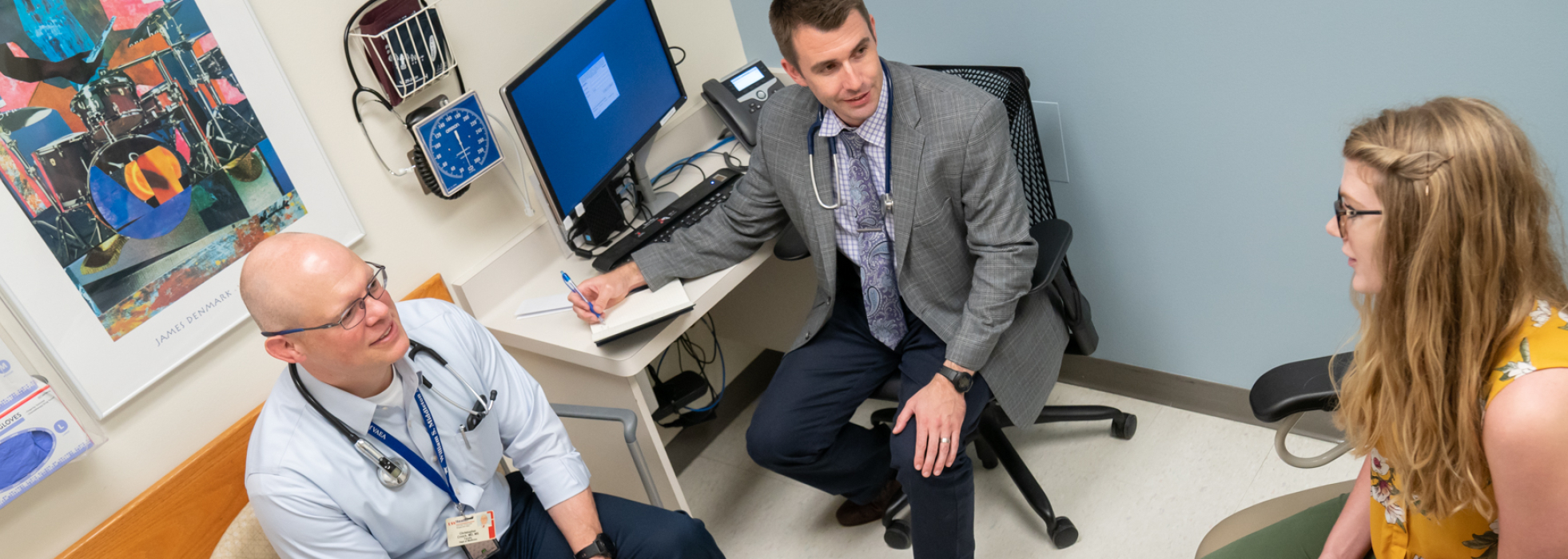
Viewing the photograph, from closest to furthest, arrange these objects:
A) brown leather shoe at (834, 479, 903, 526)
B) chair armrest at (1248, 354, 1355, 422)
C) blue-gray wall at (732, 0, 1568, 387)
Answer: chair armrest at (1248, 354, 1355, 422)
blue-gray wall at (732, 0, 1568, 387)
brown leather shoe at (834, 479, 903, 526)

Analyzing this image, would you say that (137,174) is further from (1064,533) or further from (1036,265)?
(1064,533)

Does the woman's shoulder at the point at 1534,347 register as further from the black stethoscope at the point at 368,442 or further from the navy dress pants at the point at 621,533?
the black stethoscope at the point at 368,442

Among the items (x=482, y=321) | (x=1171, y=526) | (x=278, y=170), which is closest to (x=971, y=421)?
(x=1171, y=526)

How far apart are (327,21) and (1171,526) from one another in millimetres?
2002

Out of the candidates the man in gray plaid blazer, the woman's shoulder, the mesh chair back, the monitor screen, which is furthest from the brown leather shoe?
the woman's shoulder

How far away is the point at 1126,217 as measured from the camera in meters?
2.23

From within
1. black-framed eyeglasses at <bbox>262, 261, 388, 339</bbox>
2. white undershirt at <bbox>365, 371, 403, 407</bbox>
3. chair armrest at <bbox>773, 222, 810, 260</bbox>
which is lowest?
chair armrest at <bbox>773, 222, 810, 260</bbox>

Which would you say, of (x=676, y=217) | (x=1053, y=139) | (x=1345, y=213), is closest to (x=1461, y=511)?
(x=1345, y=213)

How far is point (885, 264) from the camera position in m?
2.00

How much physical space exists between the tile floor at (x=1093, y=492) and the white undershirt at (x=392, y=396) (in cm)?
101

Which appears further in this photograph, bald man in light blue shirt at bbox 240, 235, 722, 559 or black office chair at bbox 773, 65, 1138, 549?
black office chair at bbox 773, 65, 1138, 549

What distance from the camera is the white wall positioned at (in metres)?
1.68

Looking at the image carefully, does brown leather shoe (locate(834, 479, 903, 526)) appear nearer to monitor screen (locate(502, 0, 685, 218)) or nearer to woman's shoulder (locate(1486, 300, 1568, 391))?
monitor screen (locate(502, 0, 685, 218))

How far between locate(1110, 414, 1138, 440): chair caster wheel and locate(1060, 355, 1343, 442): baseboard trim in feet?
0.41
